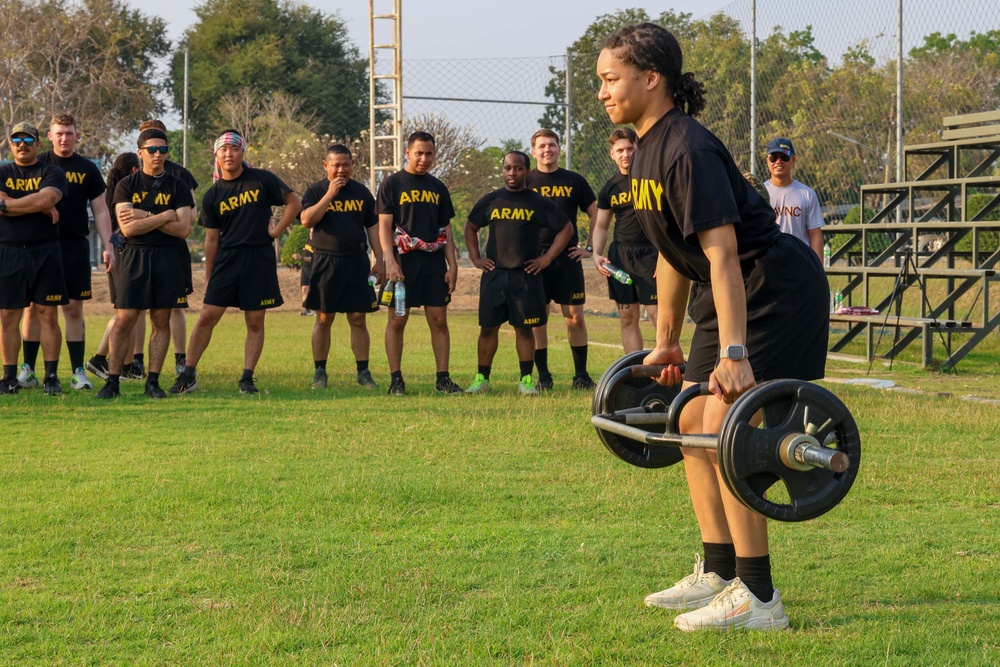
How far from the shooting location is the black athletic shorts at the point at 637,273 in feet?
36.6

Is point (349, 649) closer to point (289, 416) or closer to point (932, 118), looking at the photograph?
point (289, 416)

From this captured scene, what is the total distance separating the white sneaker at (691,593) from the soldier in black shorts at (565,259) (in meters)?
7.04

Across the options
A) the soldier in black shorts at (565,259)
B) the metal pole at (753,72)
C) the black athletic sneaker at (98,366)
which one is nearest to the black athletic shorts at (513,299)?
the soldier in black shorts at (565,259)

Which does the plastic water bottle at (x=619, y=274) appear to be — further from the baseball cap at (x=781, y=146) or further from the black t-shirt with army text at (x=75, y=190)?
the black t-shirt with army text at (x=75, y=190)

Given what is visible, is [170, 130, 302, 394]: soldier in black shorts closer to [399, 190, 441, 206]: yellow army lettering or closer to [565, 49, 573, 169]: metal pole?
[399, 190, 441, 206]: yellow army lettering

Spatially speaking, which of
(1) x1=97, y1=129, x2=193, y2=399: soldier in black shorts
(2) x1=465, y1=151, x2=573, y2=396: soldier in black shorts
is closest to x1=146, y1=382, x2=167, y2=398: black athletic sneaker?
(1) x1=97, y1=129, x2=193, y2=399: soldier in black shorts

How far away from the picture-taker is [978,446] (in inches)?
316

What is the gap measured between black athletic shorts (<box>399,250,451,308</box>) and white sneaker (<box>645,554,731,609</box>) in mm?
7095

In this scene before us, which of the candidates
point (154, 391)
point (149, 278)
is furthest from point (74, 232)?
point (154, 391)

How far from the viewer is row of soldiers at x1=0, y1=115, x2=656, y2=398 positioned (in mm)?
10695

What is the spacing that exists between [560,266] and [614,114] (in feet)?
24.8

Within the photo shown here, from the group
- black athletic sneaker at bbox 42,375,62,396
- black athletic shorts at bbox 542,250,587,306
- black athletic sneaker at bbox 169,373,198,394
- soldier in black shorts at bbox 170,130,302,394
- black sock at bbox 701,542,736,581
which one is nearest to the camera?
black sock at bbox 701,542,736,581

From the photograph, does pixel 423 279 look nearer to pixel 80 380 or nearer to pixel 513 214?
pixel 513 214

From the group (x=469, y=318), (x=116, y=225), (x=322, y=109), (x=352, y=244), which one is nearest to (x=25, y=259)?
(x=116, y=225)
